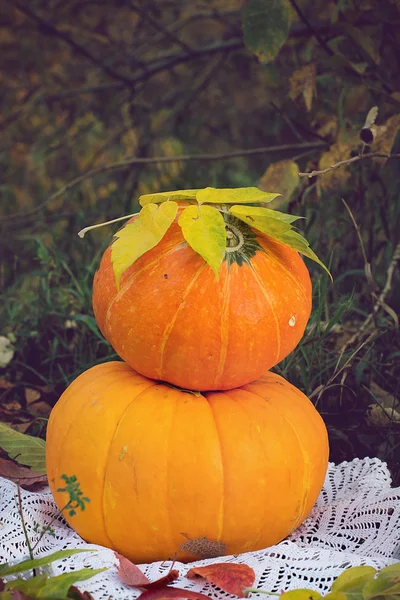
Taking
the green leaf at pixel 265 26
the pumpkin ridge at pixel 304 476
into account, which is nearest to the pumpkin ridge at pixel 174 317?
the pumpkin ridge at pixel 304 476

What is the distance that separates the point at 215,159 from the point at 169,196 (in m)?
1.50

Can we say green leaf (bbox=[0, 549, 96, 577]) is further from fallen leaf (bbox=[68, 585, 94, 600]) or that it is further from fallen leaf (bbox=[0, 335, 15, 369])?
fallen leaf (bbox=[0, 335, 15, 369])

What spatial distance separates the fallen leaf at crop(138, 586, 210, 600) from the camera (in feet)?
4.27

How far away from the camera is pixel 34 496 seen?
5.60ft

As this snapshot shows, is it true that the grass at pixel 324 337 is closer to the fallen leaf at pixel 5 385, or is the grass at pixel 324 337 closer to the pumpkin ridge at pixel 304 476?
the fallen leaf at pixel 5 385

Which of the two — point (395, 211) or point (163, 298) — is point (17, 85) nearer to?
point (395, 211)

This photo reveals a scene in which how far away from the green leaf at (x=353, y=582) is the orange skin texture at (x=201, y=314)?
0.47 metres

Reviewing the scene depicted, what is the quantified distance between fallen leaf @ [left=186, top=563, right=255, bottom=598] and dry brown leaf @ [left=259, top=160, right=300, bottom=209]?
1321 mm

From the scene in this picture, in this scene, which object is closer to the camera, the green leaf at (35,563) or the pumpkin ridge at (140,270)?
the green leaf at (35,563)

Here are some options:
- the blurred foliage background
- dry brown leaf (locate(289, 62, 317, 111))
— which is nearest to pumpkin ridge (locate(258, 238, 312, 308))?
the blurred foliage background

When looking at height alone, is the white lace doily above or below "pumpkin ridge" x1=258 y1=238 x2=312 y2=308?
below

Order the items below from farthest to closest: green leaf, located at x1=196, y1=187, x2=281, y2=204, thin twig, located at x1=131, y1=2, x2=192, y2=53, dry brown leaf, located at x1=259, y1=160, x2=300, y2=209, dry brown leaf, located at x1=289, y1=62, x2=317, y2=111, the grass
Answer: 1. thin twig, located at x1=131, y1=2, x2=192, y2=53
2. dry brown leaf, located at x1=289, y1=62, x2=317, y2=111
3. dry brown leaf, located at x1=259, y1=160, x2=300, y2=209
4. the grass
5. green leaf, located at x1=196, y1=187, x2=281, y2=204

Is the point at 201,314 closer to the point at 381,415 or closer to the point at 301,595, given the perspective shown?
the point at 301,595

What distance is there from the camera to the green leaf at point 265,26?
2502 millimetres
